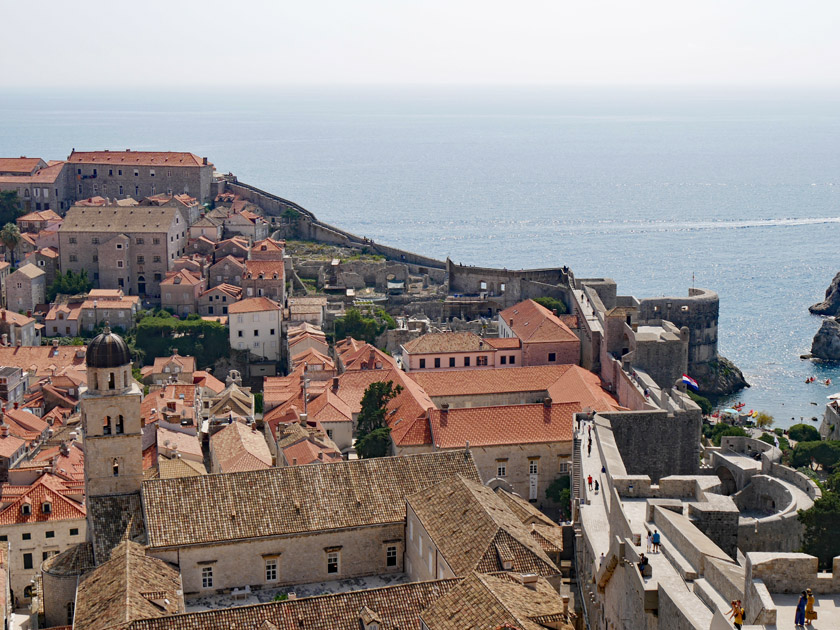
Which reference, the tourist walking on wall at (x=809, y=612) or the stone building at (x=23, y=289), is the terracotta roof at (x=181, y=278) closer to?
the stone building at (x=23, y=289)

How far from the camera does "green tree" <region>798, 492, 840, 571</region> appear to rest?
3019 cm

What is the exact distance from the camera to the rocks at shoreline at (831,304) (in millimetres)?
80562

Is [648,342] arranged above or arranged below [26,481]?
above

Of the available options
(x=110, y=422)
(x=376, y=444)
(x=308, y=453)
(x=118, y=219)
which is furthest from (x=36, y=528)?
(x=118, y=219)

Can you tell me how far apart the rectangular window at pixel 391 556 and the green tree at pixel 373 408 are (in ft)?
37.5

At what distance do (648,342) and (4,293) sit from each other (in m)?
37.7

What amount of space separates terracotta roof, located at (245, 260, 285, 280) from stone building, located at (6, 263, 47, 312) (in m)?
11.6

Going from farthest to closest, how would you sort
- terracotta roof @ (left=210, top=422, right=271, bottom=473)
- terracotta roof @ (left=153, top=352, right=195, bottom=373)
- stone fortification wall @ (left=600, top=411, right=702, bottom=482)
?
terracotta roof @ (left=153, top=352, right=195, bottom=373), stone fortification wall @ (left=600, top=411, right=702, bottom=482), terracotta roof @ (left=210, top=422, right=271, bottom=473)

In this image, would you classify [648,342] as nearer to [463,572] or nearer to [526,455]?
[526,455]

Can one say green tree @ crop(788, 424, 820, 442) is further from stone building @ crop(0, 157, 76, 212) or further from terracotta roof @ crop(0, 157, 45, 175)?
terracotta roof @ crop(0, 157, 45, 175)

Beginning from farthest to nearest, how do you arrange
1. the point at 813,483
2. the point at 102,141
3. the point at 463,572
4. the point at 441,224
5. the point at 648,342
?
1. the point at 102,141
2. the point at 441,224
3. the point at 648,342
4. the point at 813,483
5. the point at 463,572

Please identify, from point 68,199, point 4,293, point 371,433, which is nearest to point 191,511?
point 371,433

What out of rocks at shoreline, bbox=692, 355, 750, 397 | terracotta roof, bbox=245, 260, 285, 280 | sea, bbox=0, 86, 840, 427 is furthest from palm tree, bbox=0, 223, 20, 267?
sea, bbox=0, 86, 840, 427

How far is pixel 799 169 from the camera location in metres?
184
